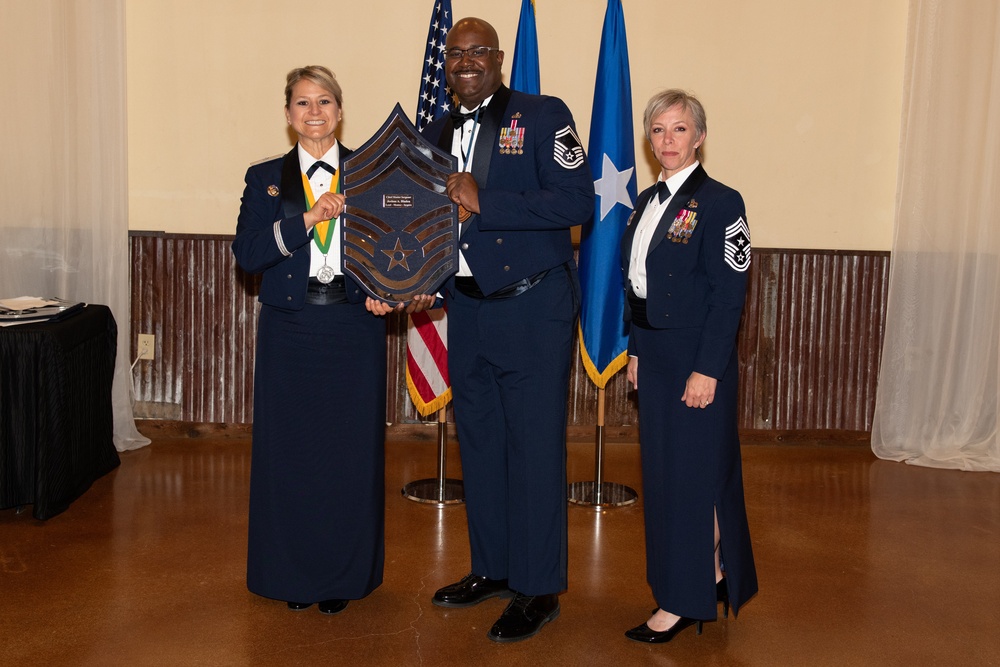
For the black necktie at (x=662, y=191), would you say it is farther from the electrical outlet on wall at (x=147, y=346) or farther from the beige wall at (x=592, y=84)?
the electrical outlet on wall at (x=147, y=346)

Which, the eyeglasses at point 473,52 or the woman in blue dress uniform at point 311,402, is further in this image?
the woman in blue dress uniform at point 311,402

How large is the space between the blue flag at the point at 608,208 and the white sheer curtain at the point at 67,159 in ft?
7.67

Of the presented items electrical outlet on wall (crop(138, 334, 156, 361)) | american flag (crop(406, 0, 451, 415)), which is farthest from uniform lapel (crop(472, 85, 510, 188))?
electrical outlet on wall (crop(138, 334, 156, 361))

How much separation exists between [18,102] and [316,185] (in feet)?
8.20

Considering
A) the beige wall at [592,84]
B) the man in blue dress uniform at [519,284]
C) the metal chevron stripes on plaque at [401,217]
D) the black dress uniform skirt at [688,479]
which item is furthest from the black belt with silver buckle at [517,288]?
the beige wall at [592,84]

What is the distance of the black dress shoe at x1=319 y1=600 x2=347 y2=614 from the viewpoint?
10.5ft

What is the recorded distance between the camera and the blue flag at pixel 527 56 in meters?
4.68

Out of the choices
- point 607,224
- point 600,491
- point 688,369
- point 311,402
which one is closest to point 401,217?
point 311,402

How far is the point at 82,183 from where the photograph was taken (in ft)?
16.5

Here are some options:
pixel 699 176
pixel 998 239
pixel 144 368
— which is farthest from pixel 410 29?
pixel 998 239

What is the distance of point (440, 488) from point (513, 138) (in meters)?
1.99

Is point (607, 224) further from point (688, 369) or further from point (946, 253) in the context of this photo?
point (946, 253)

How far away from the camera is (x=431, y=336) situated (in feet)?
15.5

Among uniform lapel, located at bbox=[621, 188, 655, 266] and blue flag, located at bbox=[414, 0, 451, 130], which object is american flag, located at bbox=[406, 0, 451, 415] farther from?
uniform lapel, located at bbox=[621, 188, 655, 266]
